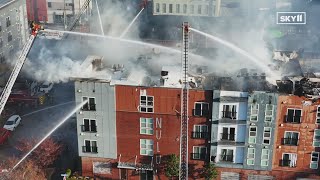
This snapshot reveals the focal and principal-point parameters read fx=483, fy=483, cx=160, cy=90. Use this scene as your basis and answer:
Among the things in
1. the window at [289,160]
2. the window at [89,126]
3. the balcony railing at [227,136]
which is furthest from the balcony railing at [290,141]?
the window at [89,126]

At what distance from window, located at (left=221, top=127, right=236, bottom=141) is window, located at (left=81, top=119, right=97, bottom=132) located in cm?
879

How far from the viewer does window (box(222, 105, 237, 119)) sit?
31.5m

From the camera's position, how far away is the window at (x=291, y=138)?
3178 centimetres

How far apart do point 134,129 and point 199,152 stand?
15.6 ft

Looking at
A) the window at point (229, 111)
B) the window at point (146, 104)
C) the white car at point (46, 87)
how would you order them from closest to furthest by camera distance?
the window at point (229, 111) < the window at point (146, 104) < the white car at point (46, 87)

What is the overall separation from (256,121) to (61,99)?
73.0 ft

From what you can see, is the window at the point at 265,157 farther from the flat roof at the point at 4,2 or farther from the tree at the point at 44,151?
the flat roof at the point at 4,2

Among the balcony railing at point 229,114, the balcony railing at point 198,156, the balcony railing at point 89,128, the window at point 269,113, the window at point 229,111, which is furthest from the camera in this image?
the balcony railing at point 89,128

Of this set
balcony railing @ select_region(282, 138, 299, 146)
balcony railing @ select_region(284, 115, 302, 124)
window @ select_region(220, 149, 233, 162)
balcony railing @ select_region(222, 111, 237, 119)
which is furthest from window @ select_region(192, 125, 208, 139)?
balcony railing @ select_region(284, 115, 302, 124)

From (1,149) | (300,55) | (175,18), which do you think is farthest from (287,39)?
(1,149)

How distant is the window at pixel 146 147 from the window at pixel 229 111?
18.2 ft

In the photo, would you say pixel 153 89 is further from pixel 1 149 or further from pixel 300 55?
pixel 1 149

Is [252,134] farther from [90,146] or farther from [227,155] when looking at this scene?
[90,146]

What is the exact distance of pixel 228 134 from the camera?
106ft
